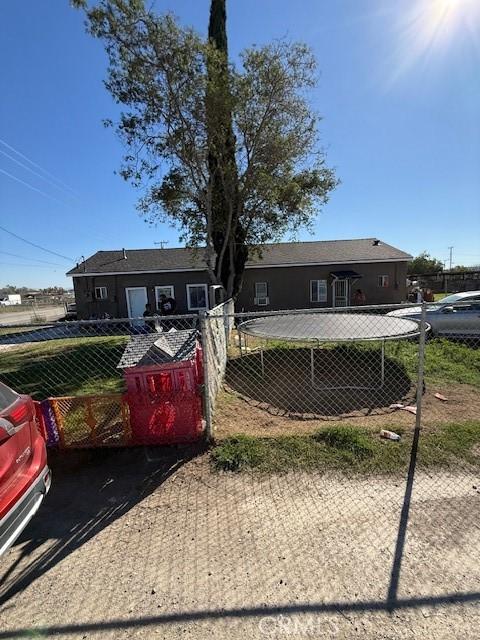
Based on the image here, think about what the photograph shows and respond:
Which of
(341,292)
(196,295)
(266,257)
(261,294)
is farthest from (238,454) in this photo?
(341,292)

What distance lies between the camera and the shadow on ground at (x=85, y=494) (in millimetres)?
2535

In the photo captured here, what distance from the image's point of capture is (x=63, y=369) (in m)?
8.32

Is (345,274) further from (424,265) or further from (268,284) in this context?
(424,265)

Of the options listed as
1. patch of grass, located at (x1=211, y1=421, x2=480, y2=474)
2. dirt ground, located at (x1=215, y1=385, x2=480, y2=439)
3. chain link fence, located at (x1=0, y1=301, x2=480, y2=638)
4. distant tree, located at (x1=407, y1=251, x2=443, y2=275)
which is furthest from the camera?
distant tree, located at (x1=407, y1=251, x2=443, y2=275)

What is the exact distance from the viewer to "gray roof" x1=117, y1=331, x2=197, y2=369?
398 centimetres

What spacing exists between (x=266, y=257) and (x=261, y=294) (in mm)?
2502

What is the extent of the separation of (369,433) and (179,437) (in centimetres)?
226

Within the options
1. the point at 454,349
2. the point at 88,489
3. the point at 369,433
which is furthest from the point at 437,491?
the point at 454,349

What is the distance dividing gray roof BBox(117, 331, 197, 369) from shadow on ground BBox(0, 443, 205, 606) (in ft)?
3.32

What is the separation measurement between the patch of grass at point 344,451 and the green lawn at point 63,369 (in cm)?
355

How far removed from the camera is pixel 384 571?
2.29 metres

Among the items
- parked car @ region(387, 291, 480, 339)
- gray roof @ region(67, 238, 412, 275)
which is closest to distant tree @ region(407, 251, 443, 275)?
gray roof @ region(67, 238, 412, 275)

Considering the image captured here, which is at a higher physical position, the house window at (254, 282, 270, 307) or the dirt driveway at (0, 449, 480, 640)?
the house window at (254, 282, 270, 307)

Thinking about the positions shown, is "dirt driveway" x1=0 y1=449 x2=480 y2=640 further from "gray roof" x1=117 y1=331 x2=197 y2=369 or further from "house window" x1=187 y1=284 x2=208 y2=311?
"house window" x1=187 y1=284 x2=208 y2=311
